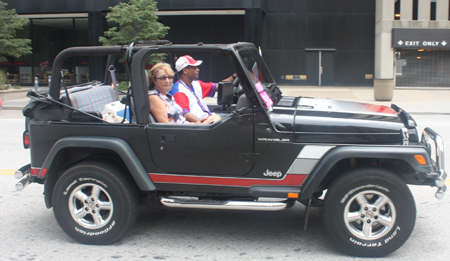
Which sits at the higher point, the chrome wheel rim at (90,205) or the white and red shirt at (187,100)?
the white and red shirt at (187,100)

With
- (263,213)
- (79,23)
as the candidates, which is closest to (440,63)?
(79,23)


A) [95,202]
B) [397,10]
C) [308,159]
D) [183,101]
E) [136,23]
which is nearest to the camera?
[308,159]

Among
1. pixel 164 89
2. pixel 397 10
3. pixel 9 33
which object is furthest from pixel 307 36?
pixel 164 89

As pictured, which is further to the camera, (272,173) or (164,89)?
(164,89)

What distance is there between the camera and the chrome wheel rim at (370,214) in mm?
3787

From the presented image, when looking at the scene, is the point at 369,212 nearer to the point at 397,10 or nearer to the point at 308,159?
the point at 308,159

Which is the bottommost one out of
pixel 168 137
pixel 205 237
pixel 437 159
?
pixel 205 237

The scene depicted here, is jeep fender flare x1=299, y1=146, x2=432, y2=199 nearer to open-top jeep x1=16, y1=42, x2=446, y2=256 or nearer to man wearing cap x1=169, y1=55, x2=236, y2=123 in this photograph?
open-top jeep x1=16, y1=42, x2=446, y2=256

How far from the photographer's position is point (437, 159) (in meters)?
4.00

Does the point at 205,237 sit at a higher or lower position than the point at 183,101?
lower

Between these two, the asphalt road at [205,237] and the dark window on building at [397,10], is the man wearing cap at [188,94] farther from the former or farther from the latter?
the dark window on building at [397,10]

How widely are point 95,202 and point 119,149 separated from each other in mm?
552

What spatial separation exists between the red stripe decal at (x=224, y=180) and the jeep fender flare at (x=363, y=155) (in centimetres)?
15

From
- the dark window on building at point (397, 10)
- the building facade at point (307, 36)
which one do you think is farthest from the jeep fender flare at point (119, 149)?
the dark window on building at point (397, 10)
